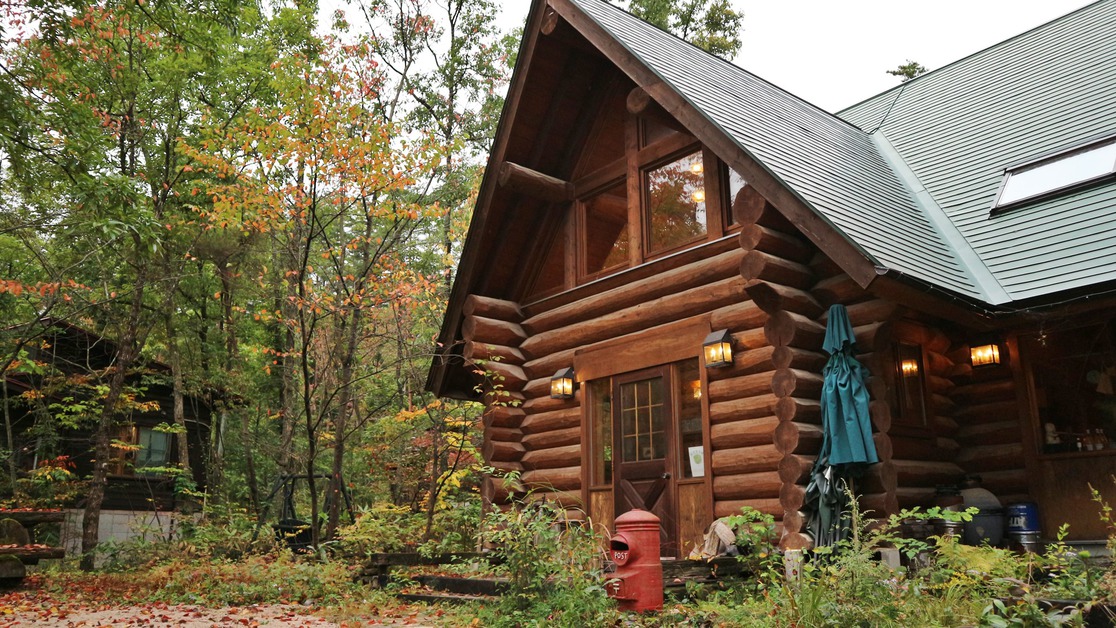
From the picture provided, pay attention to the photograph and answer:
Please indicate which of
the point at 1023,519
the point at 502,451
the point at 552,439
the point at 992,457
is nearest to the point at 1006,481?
the point at 992,457

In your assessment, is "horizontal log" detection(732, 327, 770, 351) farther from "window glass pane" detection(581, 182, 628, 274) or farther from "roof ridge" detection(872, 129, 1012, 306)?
"window glass pane" detection(581, 182, 628, 274)

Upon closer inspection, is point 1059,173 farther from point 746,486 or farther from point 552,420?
point 552,420

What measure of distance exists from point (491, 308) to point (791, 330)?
17.6ft

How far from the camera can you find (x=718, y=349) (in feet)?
31.4

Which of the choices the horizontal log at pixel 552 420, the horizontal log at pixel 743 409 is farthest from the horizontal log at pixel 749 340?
the horizontal log at pixel 552 420

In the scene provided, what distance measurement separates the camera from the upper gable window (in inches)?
380

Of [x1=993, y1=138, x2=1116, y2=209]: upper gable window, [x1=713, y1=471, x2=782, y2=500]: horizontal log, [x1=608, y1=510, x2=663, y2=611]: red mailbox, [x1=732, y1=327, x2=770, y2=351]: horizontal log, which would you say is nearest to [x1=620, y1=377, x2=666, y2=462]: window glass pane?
[x1=713, y1=471, x2=782, y2=500]: horizontal log

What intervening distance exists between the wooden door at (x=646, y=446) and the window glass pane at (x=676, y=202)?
176 centimetres

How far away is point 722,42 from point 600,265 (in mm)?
17483

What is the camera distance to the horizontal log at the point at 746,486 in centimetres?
888

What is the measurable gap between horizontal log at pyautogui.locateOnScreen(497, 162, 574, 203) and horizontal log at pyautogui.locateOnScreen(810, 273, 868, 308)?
4576mm

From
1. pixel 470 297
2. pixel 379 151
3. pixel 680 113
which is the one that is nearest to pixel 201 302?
pixel 379 151

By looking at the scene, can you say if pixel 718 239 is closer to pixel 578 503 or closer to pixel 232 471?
pixel 578 503

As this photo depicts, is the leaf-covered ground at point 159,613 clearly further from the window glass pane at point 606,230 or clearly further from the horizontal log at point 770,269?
the window glass pane at point 606,230
